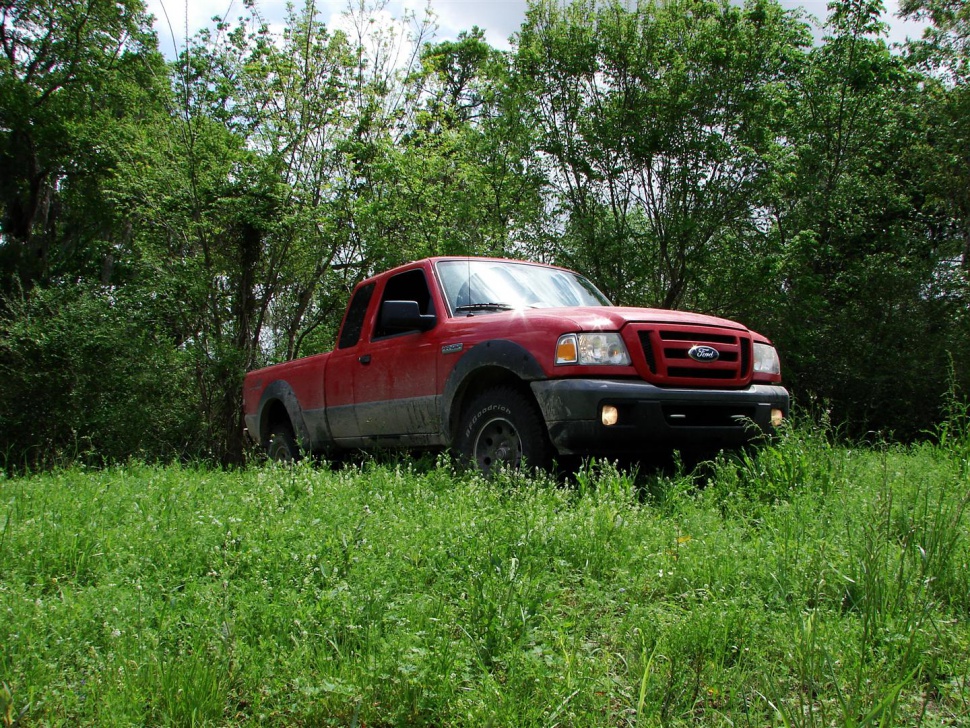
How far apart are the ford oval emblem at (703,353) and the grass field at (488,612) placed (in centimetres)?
108

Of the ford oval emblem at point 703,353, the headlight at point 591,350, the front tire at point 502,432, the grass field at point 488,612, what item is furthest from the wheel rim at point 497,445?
the ford oval emblem at point 703,353

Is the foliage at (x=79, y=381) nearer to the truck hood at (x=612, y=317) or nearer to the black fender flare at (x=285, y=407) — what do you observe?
the black fender flare at (x=285, y=407)

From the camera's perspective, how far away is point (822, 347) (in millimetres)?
14227

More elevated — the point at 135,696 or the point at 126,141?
the point at 126,141

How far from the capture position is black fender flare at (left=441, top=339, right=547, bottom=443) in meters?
5.15

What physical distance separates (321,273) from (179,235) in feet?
8.99

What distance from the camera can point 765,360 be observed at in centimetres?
609

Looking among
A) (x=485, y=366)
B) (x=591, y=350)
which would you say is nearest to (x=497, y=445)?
(x=485, y=366)

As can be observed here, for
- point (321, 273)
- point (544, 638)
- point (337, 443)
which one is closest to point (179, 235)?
point (321, 273)

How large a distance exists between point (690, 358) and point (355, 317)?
10.9 ft

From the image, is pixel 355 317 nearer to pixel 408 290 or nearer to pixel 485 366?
pixel 408 290

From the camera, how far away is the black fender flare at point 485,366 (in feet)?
16.9

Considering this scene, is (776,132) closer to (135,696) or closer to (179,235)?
(179,235)

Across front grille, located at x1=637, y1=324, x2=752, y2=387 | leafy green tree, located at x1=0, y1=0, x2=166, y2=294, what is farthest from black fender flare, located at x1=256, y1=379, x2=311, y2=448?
leafy green tree, located at x1=0, y1=0, x2=166, y2=294
